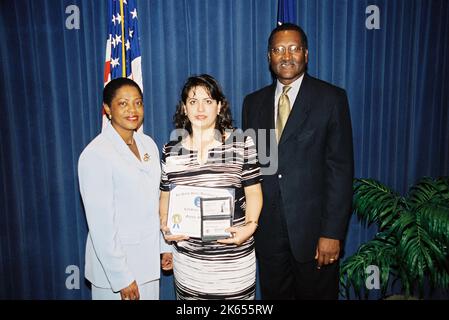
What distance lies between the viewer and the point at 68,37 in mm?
2865

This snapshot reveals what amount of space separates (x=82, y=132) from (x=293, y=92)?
1.94 m

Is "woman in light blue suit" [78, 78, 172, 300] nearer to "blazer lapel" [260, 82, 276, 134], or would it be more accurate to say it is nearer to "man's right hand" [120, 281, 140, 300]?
"man's right hand" [120, 281, 140, 300]

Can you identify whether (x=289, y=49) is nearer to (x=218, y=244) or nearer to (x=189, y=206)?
(x=189, y=206)

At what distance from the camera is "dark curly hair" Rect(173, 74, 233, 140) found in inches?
70.6

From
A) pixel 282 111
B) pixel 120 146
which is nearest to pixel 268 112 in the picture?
pixel 282 111

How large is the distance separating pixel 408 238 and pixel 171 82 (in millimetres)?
2235

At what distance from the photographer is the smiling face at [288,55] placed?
2037mm

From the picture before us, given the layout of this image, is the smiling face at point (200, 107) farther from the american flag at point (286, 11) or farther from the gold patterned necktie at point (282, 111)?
the american flag at point (286, 11)

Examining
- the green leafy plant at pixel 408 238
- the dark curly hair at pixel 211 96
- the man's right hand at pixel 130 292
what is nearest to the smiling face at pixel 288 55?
the dark curly hair at pixel 211 96

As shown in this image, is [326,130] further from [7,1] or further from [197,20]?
[7,1]

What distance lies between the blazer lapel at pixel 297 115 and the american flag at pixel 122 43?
4.61ft

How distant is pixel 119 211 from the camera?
182 cm

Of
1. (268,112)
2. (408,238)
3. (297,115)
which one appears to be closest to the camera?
(297,115)
